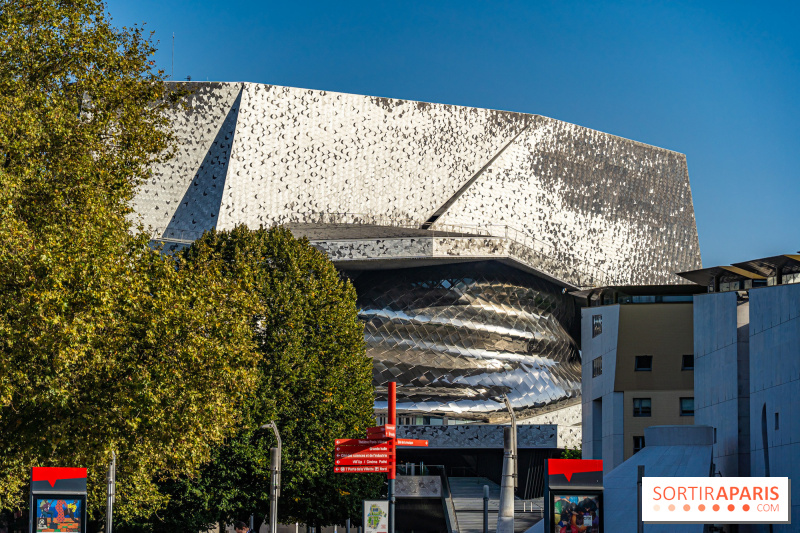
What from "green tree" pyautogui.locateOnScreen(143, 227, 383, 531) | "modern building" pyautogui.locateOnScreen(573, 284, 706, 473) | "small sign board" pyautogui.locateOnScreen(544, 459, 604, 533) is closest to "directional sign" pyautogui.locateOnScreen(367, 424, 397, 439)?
"small sign board" pyautogui.locateOnScreen(544, 459, 604, 533)

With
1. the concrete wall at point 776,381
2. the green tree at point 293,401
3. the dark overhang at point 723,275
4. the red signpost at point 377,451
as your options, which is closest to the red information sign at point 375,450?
the red signpost at point 377,451

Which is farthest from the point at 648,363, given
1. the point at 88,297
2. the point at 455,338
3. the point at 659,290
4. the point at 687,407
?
the point at 88,297

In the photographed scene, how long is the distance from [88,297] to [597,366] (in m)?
34.2

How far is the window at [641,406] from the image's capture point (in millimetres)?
44188

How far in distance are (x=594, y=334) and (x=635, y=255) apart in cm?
1720

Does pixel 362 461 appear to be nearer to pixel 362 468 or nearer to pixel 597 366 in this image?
pixel 362 468

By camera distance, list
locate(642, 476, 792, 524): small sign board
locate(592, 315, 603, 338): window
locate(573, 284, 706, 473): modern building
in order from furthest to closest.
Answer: locate(592, 315, 603, 338): window, locate(573, 284, 706, 473): modern building, locate(642, 476, 792, 524): small sign board

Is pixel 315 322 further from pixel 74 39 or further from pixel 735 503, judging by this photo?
pixel 735 503

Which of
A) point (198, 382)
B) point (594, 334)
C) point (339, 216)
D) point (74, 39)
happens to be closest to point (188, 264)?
point (198, 382)

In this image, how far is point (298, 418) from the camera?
3450cm

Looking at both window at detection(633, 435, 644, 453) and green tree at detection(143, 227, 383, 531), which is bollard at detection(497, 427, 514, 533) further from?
window at detection(633, 435, 644, 453)

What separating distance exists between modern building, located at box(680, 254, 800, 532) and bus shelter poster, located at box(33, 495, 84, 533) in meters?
14.9

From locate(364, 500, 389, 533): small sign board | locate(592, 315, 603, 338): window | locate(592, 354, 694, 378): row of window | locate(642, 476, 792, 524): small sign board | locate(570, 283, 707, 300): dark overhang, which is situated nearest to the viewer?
locate(642, 476, 792, 524): small sign board

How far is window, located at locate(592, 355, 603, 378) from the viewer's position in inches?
1903
